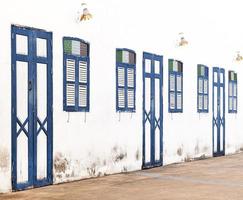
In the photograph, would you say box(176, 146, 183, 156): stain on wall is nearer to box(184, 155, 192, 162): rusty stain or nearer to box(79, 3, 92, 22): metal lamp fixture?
box(184, 155, 192, 162): rusty stain

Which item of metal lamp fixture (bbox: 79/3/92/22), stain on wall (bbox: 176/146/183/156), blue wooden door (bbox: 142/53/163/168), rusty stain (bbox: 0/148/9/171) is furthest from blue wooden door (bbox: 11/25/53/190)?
stain on wall (bbox: 176/146/183/156)

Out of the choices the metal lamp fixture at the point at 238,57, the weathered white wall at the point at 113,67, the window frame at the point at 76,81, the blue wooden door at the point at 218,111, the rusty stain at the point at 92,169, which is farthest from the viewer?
the metal lamp fixture at the point at 238,57

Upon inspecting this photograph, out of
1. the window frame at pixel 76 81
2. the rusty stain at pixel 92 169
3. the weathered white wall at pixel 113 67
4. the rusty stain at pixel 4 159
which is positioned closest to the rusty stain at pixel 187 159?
the weathered white wall at pixel 113 67

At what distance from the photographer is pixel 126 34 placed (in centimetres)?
1209

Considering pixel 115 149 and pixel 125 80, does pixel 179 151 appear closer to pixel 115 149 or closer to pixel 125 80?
pixel 115 149

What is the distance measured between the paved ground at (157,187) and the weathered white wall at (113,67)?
0.47 m

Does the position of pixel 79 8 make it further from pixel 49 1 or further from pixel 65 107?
pixel 65 107

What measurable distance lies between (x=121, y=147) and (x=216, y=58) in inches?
234

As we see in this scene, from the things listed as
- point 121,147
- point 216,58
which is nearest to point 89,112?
point 121,147

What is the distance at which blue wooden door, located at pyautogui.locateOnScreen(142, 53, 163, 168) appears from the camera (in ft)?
41.8

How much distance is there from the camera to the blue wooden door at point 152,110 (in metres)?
12.7

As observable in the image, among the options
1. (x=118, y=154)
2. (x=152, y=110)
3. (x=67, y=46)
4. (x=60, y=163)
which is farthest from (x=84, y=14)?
(x=152, y=110)

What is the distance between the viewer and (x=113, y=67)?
1160cm

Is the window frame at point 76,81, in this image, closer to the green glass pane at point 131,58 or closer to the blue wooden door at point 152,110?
the green glass pane at point 131,58
